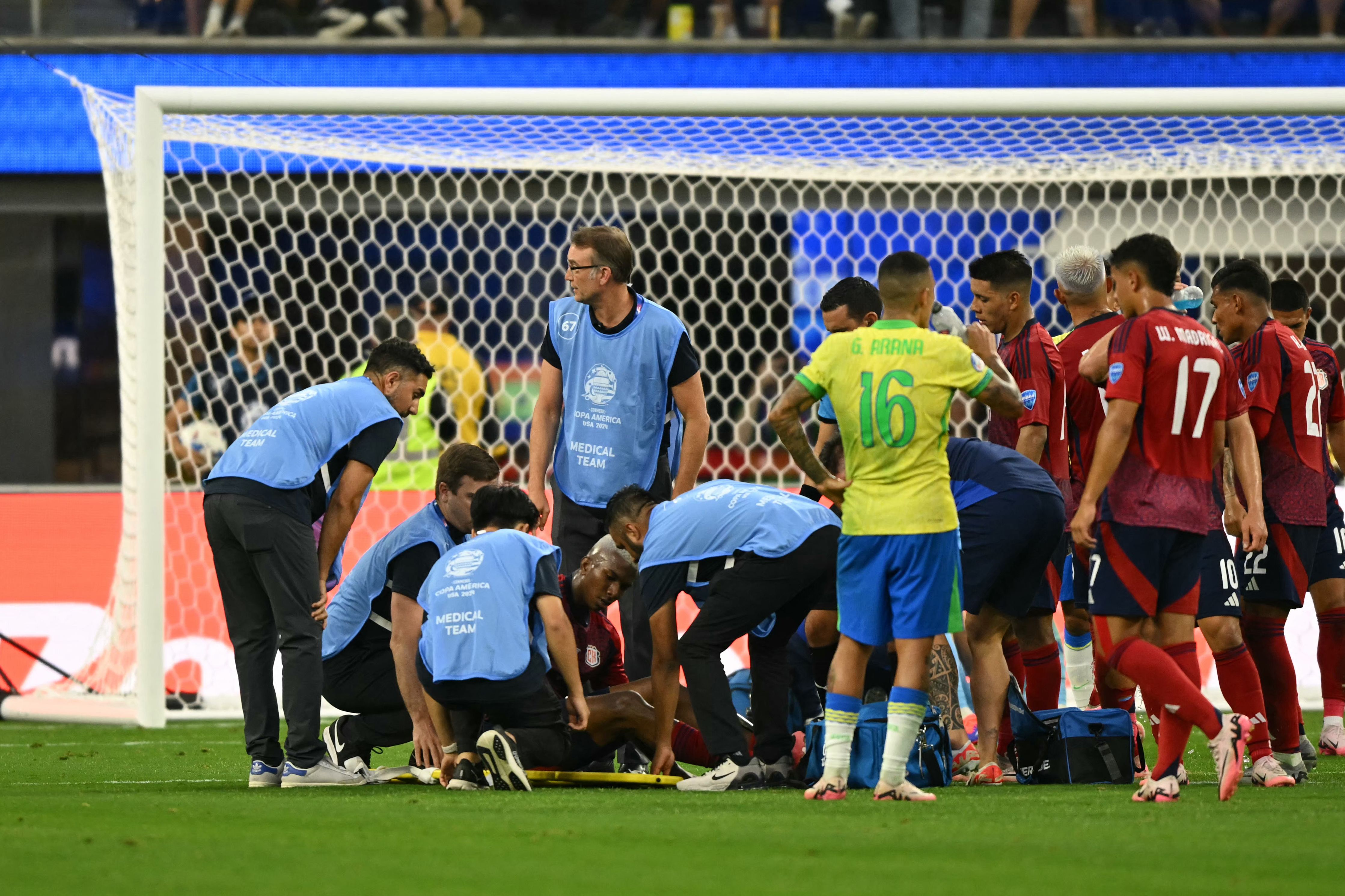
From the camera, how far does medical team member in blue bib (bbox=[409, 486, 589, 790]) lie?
5738 millimetres

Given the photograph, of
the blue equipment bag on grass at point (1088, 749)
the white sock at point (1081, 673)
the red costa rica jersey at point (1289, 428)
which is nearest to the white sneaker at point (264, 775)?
the blue equipment bag on grass at point (1088, 749)

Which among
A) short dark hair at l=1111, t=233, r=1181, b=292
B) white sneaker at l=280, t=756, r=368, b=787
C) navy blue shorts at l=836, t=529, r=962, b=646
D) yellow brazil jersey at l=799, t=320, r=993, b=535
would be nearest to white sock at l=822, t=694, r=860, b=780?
navy blue shorts at l=836, t=529, r=962, b=646

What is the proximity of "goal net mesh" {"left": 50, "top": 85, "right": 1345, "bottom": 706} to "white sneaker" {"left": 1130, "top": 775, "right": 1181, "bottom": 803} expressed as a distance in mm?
5252

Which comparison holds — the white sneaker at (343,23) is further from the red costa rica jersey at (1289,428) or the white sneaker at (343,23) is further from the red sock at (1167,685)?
the red sock at (1167,685)

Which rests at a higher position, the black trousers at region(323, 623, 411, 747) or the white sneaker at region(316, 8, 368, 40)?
the white sneaker at region(316, 8, 368, 40)

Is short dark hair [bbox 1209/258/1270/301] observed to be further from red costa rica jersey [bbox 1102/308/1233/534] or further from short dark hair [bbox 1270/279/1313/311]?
red costa rica jersey [bbox 1102/308/1233/534]

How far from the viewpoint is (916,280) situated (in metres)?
5.28

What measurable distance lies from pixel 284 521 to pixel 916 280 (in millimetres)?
2399

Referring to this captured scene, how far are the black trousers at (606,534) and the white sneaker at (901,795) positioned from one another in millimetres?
1562

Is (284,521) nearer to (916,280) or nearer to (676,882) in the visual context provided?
(916,280)

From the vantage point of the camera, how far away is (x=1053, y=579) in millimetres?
6906

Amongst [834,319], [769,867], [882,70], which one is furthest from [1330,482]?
[882,70]

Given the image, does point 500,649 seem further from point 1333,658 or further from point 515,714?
point 1333,658

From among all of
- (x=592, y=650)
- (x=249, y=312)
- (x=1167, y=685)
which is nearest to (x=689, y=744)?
(x=592, y=650)
